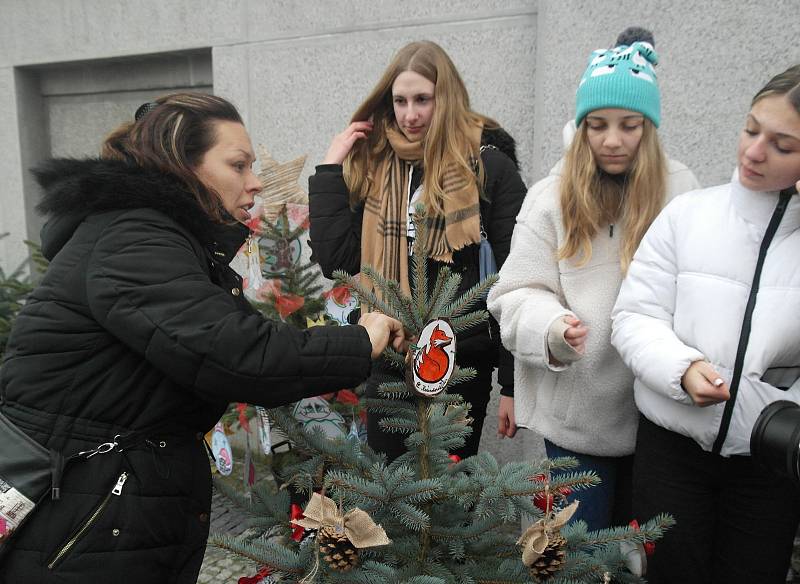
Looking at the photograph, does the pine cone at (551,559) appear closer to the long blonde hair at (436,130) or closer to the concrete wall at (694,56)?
the long blonde hair at (436,130)

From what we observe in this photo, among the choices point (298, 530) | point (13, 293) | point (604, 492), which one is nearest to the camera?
point (298, 530)

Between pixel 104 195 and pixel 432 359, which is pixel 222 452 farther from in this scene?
pixel 432 359

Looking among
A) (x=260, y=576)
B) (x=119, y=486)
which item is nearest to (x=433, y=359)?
(x=260, y=576)

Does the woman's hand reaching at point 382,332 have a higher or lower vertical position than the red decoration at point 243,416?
higher

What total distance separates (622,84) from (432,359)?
1151mm

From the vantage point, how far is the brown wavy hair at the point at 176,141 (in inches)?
64.1

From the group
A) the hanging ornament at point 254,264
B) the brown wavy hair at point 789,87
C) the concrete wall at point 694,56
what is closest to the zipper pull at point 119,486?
the hanging ornament at point 254,264

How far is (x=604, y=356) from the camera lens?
204 centimetres

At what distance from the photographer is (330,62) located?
4105mm

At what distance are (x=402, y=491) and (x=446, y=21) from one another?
10.0 ft

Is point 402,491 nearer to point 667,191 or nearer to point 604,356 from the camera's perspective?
point 604,356

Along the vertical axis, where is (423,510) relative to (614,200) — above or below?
below

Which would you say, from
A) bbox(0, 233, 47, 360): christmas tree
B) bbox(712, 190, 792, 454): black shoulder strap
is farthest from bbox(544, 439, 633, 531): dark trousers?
bbox(0, 233, 47, 360): christmas tree

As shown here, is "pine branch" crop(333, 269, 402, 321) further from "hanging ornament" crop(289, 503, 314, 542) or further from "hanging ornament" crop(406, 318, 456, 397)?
"hanging ornament" crop(289, 503, 314, 542)
